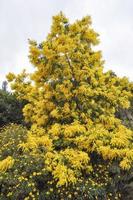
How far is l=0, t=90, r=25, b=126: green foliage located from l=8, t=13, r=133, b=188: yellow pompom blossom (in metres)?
3.69

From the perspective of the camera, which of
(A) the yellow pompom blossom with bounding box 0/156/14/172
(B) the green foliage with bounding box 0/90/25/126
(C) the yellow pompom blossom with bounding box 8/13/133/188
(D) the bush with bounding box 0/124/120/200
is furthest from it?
(B) the green foliage with bounding box 0/90/25/126

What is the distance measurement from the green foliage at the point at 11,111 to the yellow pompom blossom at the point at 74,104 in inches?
145

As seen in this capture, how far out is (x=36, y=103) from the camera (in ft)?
48.5

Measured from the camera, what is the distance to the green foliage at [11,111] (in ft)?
63.5

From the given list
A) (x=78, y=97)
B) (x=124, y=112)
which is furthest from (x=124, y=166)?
(x=124, y=112)

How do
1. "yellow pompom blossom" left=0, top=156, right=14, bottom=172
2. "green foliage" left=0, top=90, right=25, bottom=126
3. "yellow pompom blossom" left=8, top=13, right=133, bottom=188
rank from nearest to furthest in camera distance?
"yellow pompom blossom" left=0, top=156, right=14, bottom=172, "yellow pompom blossom" left=8, top=13, right=133, bottom=188, "green foliage" left=0, top=90, right=25, bottom=126

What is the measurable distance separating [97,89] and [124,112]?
395 cm

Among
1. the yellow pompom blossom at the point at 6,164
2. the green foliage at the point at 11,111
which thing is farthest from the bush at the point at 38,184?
the green foliage at the point at 11,111

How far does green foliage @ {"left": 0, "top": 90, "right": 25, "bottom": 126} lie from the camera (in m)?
19.3

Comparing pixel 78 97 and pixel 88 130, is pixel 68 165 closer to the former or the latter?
pixel 88 130

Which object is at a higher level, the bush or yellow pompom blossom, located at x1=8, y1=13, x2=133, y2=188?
yellow pompom blossom, located at x1=8, y1=13, x2=133, y2=188

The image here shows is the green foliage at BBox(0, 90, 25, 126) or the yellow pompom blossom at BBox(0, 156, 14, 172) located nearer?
the yellow pompom blossom at BBox(0, 156, 14, 172)

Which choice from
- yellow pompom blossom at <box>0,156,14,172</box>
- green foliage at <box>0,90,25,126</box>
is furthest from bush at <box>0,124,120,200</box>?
green foliage at <box>0,90,25,126</box>

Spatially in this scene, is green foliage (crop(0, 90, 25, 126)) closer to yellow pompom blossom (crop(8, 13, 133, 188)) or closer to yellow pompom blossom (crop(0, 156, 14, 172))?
yellow pompom blossom (crop(8, 13, 133, 188))
